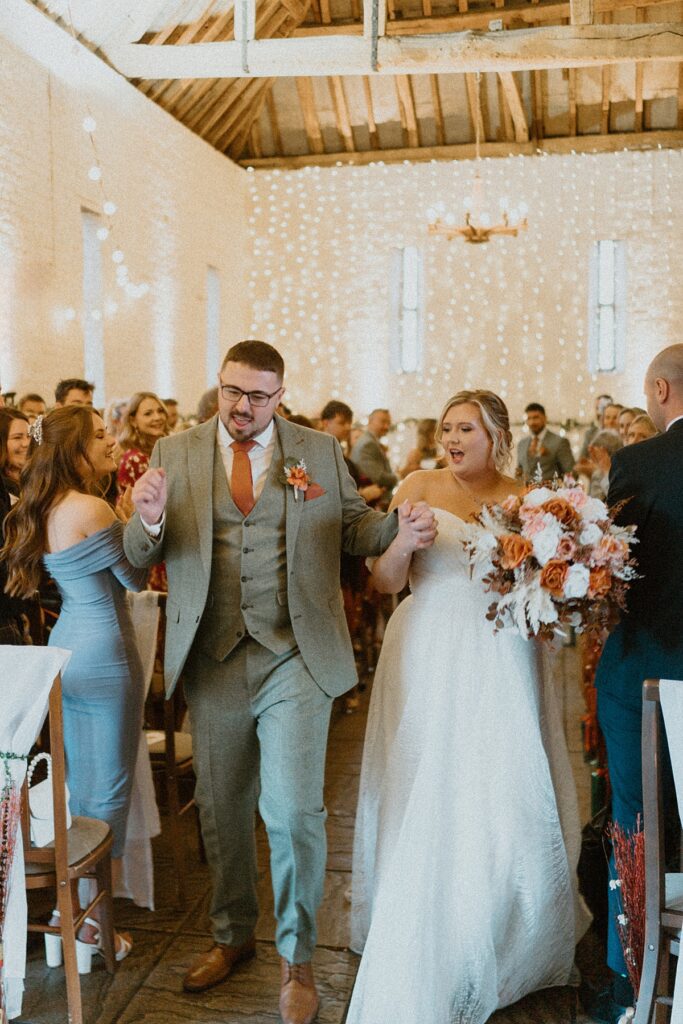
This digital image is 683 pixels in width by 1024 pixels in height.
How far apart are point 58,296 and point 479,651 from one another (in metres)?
7.36

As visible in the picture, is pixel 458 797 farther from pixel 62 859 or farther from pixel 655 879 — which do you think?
pixel 62 859

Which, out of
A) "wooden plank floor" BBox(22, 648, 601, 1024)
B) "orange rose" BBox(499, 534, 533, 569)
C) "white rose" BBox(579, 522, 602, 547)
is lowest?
"wooden plank floor" BBox(22, 648, 601, 1024)

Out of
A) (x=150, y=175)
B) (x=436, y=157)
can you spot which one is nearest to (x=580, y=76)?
(x=436, y=157)

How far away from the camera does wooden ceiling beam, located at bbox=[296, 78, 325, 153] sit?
14.3 metres

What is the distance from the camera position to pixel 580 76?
13.8 m

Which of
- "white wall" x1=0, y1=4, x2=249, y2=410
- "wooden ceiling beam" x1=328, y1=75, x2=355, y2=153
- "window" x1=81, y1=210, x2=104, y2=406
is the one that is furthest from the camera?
"wooden ceiling beam" x1=328, y1=75, x2=355, y2=153

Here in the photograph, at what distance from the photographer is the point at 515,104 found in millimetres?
13766

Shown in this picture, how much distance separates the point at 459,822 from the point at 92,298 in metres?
8.52

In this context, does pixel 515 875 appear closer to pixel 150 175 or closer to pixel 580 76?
pixel 150 175

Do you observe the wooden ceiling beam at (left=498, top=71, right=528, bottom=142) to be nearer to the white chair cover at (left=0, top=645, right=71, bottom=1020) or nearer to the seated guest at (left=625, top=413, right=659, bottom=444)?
the seated guest at (left=625, top=413, right=659, bottom=444)

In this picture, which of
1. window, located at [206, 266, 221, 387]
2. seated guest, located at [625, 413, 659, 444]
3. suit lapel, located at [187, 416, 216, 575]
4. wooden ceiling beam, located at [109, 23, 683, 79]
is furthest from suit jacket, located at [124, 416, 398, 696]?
window, located at [206, 266, 221, 387]

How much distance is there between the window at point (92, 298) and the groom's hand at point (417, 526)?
803 centimetres

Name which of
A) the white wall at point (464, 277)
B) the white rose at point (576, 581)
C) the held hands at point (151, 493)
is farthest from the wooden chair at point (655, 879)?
the white wall at point (464, 277)

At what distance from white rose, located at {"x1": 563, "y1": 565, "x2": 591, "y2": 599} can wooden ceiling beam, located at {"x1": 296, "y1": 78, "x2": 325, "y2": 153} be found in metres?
13.3
